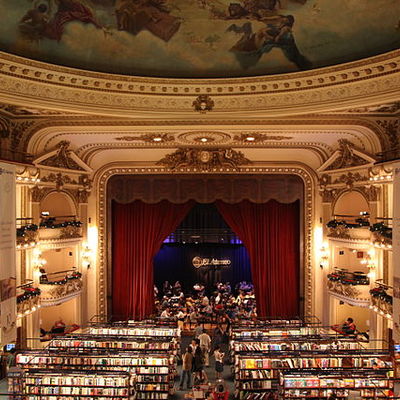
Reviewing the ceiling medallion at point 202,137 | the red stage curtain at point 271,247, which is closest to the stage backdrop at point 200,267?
the red stage curtain at point 271,247

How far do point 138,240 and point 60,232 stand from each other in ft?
10.3

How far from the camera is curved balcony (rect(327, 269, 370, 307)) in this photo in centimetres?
1064

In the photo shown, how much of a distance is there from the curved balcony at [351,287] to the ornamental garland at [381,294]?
474mm

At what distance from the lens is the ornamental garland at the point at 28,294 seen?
974 centimetres

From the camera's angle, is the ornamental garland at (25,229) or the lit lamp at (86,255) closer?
the ornamental garland at (25,229)

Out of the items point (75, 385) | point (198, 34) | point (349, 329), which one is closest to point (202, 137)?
point (198, 34)

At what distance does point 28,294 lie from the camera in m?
10.0

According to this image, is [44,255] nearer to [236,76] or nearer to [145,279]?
[145,279]

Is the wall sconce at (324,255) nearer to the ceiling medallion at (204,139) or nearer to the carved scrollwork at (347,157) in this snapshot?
the carved scrollwork at (347,157)

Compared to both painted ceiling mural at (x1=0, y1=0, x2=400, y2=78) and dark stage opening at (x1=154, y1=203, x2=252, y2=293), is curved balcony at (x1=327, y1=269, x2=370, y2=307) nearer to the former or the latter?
painted ceiling mural at (x1=0, y1=0, x2=400, y2=78)

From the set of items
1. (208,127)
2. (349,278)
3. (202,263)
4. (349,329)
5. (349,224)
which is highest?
(208,127)

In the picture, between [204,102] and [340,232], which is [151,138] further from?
[340,232]

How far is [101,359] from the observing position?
8.46 m

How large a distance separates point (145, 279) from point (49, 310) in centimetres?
325
